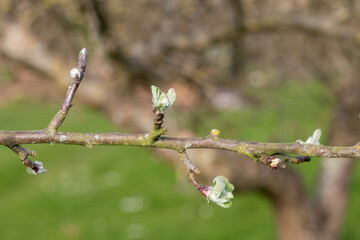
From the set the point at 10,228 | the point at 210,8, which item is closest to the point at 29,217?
the point at 10,228

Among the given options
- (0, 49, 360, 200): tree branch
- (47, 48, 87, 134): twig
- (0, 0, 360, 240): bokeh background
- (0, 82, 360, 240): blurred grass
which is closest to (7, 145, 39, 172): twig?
(0, 49, 360, 200): tree branch

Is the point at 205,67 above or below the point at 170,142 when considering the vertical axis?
above

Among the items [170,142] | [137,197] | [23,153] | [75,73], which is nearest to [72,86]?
[75,73]

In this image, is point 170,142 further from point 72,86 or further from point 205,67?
point 205,67

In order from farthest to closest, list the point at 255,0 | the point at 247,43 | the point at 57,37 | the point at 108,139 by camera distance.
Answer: the point at 247,43
the point at 57,37
the point at 255,0
the point at 108,139

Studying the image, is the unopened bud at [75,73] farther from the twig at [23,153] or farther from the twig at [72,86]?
the twig at [23,153]

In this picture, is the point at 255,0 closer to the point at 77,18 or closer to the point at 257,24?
the point at 257,24

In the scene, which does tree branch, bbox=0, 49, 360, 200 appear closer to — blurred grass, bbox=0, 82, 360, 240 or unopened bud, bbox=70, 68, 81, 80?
unopened bud, bbox=70, 68, 81, 80

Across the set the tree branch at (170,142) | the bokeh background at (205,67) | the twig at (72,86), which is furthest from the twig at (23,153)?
the bokeh background at (205,67)
